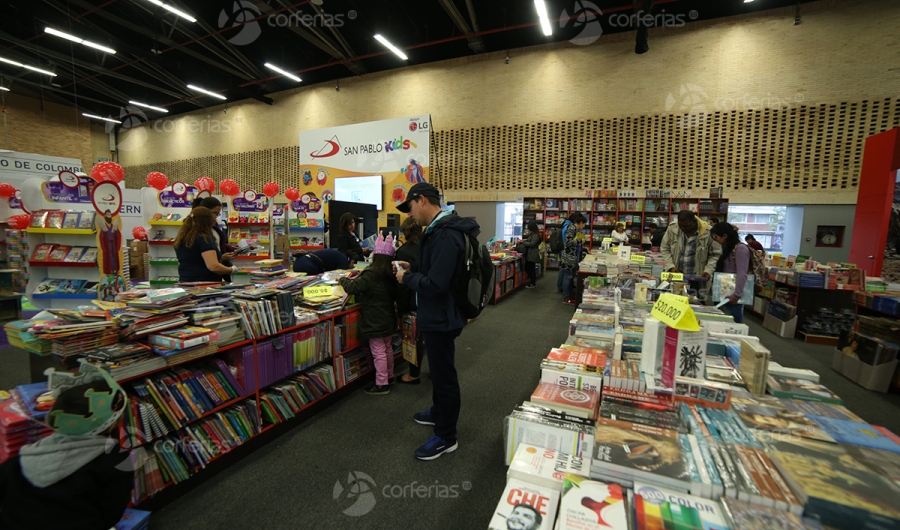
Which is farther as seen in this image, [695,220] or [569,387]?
[695,220]

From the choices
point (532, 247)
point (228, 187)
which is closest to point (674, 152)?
point (532, 247)

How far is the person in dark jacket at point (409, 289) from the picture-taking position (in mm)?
3123

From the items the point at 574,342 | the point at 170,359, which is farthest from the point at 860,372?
the point at 170,359

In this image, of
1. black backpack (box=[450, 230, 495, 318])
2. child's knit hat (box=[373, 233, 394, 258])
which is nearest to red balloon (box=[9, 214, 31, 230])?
child's knit hat (box=[373, 233, 394, 258])

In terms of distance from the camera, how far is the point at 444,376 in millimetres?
2330

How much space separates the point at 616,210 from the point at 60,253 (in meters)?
11.4

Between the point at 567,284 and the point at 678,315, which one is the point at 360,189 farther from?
the point at 678,315

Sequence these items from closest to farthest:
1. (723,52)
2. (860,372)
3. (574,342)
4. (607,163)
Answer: (574,342) < (860,372) < (723,52) < (607,163)

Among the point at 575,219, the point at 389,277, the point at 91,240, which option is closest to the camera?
the point at 389,277

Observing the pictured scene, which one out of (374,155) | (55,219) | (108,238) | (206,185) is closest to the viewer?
(108,238)

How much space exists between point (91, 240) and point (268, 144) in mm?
12027

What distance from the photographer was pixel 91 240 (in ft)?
16.0

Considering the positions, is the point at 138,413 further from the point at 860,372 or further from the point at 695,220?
the point at 860,372

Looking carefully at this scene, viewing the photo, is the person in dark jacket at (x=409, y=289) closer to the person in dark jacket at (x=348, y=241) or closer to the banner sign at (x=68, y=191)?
the person in dark jacket at (x=348, y=241)
